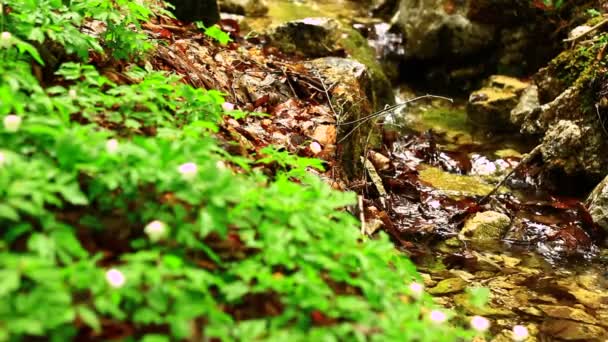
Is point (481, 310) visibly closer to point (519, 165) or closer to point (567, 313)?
point (567, 313)

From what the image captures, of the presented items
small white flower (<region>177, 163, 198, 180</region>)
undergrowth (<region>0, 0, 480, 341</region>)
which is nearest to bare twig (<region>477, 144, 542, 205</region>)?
undergrowth (<region>0, 0, 480, 341</region>)

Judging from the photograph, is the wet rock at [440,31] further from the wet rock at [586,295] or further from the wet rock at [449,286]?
the wet rock at [449,286]

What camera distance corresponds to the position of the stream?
14.1 ft

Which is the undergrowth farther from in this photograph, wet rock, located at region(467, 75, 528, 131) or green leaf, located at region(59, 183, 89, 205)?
wet rock, located at region(467, 75, 528, 131)

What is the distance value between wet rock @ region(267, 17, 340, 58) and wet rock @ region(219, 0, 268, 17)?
393 centimetres

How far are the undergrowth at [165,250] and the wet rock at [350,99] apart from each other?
2688mm

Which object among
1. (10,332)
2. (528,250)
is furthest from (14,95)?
(528,250)

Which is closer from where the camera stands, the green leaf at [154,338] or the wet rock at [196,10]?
the green leaf at [154,338]

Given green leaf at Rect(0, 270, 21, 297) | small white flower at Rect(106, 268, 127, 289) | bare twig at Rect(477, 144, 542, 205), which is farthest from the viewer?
bare twig at Rect(477, 144, 542, 205)

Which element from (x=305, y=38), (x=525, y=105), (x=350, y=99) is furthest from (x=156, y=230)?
(x=525, y=105)

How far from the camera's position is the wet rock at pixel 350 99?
505 centimetres

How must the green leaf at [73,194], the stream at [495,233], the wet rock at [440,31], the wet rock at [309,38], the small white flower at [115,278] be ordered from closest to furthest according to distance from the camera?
the small white flower at [115,278] → the green leaf at [73,194] → the stream at [495,233] → the wet rock at [309,38] → the wet rock at [440,31]

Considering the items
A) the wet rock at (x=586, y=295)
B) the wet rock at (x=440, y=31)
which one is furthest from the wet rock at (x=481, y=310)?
the wet rock at (x=440, y=31)

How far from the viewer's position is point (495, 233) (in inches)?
221
